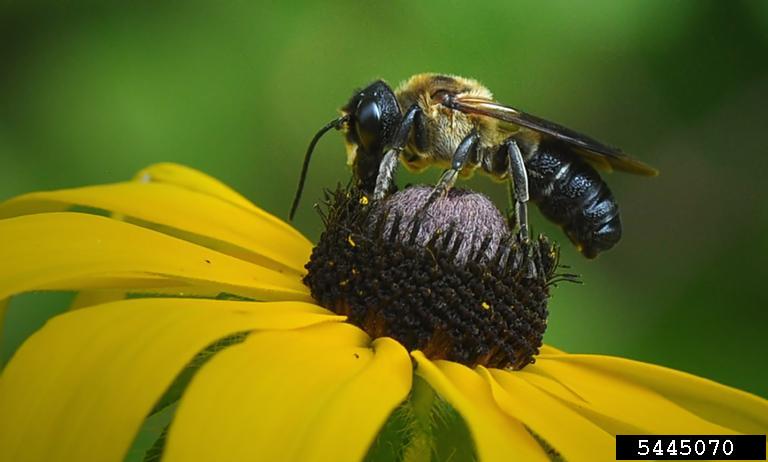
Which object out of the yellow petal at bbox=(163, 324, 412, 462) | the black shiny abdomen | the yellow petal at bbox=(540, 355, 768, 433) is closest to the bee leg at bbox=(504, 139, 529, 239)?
the black shiny abdomen

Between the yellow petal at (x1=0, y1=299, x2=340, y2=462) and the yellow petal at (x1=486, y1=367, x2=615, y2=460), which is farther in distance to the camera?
the yellow petal at (x1=486, y1=367, x2=615, y2=460)

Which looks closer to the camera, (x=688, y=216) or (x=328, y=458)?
(x=328, y=458)

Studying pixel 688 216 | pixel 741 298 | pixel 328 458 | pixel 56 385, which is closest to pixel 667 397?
pixel 328 458

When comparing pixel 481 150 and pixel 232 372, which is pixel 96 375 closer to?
pixel 232 372

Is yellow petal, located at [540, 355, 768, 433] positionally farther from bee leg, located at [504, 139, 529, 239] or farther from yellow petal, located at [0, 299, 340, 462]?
yellow petal, located at [0, 299, 340, 462]

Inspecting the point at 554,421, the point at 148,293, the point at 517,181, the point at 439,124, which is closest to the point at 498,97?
the point at 439,124

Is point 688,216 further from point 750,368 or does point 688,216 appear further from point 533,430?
point 533,430
